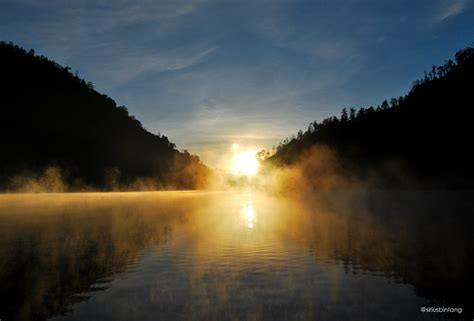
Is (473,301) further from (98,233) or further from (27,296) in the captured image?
(98,233)

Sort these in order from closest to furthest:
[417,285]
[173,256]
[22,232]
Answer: [417,285], [173,256], [22,232]

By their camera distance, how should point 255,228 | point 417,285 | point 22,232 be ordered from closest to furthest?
point 417,285
point 22,232
point 255,228

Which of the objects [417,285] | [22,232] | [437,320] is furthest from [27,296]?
[22,232]

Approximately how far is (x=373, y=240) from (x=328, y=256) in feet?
41.3

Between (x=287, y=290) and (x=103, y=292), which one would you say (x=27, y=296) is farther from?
(x=287, y=290)

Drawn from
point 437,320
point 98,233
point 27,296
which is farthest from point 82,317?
point 98,233

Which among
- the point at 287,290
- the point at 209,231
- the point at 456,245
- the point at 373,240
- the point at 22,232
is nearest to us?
the point at 287,290

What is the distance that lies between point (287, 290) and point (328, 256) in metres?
12.8

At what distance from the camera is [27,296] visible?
23.0 m

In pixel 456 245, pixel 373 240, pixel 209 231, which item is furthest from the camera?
pixel 209 231

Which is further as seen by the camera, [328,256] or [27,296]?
[328,256]

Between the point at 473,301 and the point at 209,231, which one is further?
the point at 209,231

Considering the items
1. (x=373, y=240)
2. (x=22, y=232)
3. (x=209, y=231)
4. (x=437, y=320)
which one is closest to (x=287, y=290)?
(x=437, y=320)

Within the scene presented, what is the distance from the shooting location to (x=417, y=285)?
26.2 m
